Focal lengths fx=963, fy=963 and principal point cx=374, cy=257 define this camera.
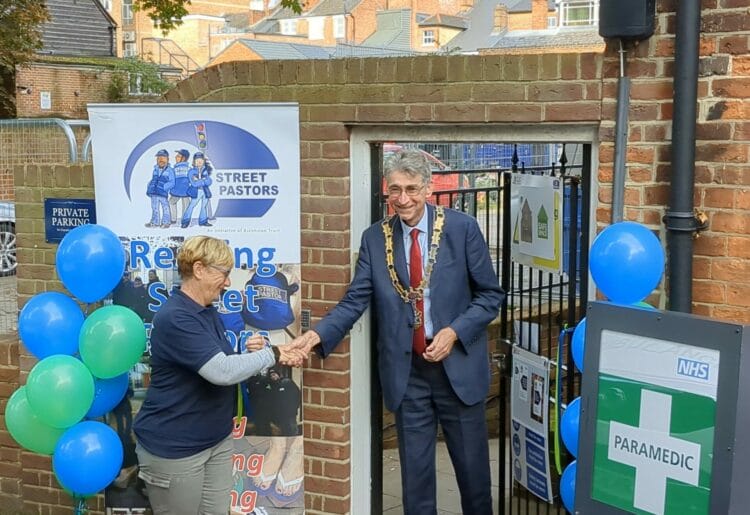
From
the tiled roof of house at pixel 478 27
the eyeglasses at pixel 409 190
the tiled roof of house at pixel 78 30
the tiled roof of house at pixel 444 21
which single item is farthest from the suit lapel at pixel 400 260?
the tiled roof of house at pixel 444 21

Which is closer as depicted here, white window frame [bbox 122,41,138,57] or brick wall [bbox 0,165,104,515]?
brick wall [bbox 0,165,104,515]

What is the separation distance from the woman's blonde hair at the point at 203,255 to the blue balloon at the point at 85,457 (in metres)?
0.96

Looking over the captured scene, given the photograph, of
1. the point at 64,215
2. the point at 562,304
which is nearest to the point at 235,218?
the point at 64,215

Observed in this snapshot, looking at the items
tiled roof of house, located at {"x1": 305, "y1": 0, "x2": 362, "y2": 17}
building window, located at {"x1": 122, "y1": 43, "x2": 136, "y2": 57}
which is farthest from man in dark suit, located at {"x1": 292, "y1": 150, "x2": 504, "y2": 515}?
tiled roof of house, located at {"x1": 305, "y1": 0, "x2": 362, "y2": 17}

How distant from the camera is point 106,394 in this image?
4.55 m

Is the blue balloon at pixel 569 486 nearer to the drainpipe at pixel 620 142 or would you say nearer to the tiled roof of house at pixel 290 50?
the drainpipe at pixel 620 142

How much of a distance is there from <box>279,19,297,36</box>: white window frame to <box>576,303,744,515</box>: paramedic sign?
74843mm

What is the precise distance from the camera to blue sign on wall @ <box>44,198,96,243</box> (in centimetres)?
513

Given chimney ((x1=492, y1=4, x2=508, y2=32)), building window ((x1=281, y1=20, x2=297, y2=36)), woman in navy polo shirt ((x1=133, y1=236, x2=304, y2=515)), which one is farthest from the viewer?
building window ((x1=281, y1=20, x2=297, y2=36))

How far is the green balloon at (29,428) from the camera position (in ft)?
14.5

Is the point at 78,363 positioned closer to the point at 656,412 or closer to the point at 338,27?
the point at 656,412

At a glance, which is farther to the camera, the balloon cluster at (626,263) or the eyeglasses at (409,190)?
the eyeglasses at (409,190)

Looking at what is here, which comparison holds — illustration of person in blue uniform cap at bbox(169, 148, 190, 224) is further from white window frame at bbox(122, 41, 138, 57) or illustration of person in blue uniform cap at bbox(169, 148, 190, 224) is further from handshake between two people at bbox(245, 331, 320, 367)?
white window frame at bbox(122, 41, 138, 57)

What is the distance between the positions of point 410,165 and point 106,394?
1.80m
